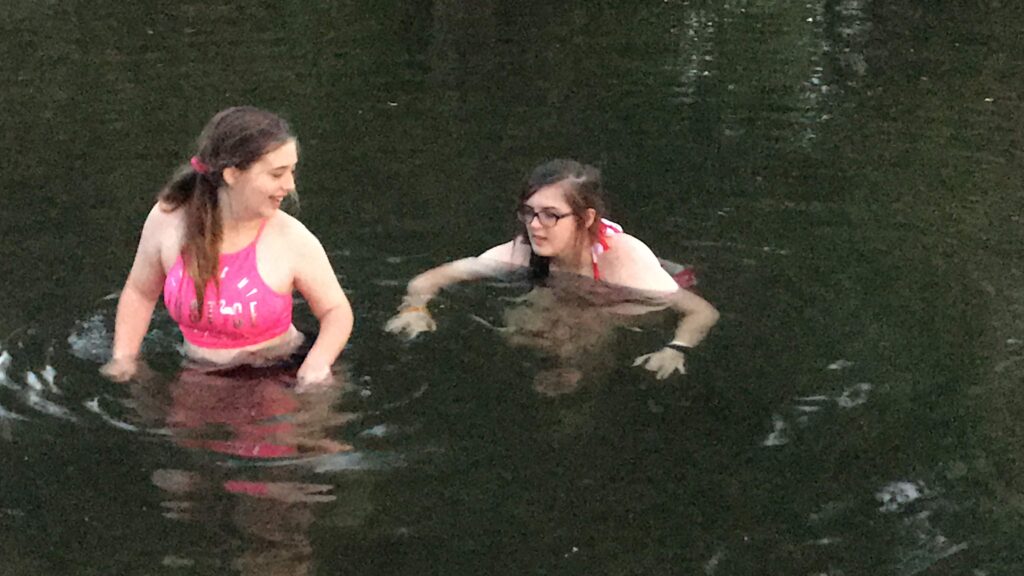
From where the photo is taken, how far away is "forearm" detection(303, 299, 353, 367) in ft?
A: 13.3

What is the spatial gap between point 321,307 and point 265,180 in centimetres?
55

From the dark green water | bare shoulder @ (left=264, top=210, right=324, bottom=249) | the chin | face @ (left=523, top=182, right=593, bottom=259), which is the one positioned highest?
bare shoulder @ (left=264, top=210, right=324, bottom=249)

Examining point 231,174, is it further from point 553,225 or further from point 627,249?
point 627,249

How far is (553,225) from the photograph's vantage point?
4.66 meters

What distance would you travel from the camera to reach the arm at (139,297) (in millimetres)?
4050

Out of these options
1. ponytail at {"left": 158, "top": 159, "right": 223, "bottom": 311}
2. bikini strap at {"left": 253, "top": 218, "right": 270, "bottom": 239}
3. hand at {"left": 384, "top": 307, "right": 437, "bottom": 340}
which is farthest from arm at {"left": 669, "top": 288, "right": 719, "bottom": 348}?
ponytail at {"left": 158, "top": 159, "right": 223, "bottom": 311}

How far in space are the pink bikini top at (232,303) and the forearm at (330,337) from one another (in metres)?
0.16

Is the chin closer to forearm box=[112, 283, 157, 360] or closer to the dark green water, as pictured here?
the dark green water

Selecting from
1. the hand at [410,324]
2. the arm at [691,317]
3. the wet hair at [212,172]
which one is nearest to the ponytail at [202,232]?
the wet hair at [212,172]

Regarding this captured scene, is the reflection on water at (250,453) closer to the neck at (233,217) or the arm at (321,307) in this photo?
the arm at (321,307)

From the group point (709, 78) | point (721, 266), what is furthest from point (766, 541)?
point (709, 78)

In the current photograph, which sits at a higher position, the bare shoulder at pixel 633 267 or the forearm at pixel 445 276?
the bare shoulder at pixel 633 267

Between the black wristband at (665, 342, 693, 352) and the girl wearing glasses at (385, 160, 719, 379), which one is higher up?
the girl wearing glasses at (385, 160, 719, 379)

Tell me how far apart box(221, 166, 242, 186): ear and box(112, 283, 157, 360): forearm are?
59cm
